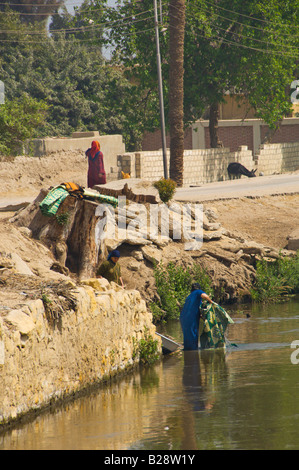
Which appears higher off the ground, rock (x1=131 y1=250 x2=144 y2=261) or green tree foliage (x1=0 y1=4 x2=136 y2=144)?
green tree foliage (x1=0 y1=4 x2=136 y2=144)

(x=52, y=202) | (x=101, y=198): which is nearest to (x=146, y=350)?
(x=52, y=202)

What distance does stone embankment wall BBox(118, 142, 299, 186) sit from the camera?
3148 cm

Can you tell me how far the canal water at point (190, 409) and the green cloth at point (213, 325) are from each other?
0.24 m

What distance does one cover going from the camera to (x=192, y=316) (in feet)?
44.3

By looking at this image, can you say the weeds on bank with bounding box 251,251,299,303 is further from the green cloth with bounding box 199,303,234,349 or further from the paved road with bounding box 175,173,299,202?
the green cloth with bounding box 199,303,234,349

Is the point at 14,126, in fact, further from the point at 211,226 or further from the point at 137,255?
the point at 137,255

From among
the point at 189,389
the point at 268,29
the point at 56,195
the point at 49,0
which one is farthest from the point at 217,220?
the point at 49,0

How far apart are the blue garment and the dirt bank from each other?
2.29 meters

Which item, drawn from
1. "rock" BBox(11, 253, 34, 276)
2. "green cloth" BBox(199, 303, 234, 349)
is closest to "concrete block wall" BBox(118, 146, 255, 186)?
"rock" BBox(11, 253, 34, 276)

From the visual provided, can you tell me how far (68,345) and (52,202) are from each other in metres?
6.56

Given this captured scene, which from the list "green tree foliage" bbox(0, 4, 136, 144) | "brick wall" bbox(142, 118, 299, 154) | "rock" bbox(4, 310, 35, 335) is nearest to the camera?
"rock" bbox(4, 310, 35, 335)

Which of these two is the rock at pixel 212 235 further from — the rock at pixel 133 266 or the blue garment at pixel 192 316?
the blue garment at pixel 192 316

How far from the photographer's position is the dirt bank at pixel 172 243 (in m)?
14.9

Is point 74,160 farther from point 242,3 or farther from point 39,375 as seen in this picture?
point 39,375
